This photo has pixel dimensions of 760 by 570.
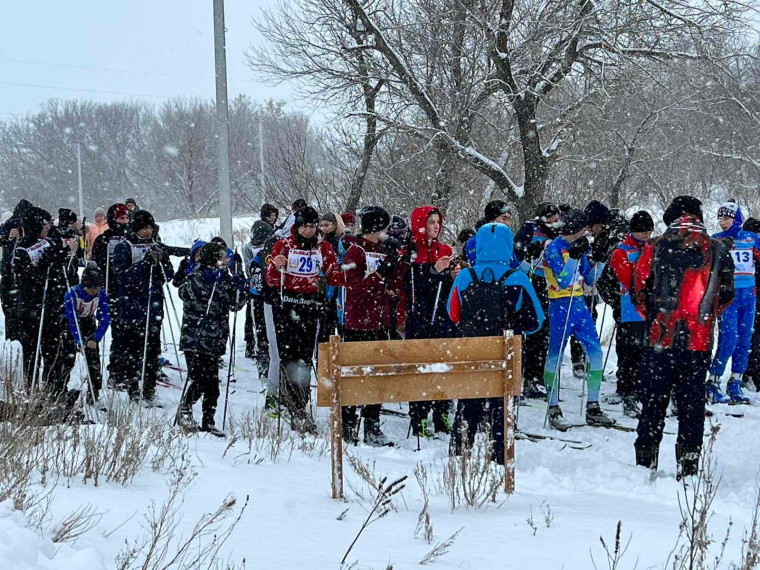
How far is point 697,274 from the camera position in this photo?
512 centimetres

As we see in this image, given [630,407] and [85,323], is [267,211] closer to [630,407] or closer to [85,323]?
[85,323]

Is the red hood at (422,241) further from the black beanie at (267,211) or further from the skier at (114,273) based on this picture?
the black beanie at (267,211)

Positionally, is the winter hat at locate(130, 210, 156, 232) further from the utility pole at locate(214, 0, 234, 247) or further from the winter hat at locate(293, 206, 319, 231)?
the utility pole at locate(214, 0, 234, 247)

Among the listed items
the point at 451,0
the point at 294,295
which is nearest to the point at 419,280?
the point at 294,295

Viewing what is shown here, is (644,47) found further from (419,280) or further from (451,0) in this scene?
(419,280)

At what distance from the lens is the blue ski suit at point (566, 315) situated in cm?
692

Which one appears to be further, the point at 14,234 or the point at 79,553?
the point at 14,234

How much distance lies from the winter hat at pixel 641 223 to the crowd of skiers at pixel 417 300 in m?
0.01

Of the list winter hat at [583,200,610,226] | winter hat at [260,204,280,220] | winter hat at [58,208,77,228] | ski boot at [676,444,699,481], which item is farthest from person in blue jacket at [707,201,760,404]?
winter hat at [58,208,77,228]

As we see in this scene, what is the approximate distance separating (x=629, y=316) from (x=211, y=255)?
13.4 ft

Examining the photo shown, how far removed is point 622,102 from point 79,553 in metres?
13.2

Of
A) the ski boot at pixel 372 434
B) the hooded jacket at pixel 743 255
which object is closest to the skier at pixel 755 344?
the hooded jacket at pixel 743 255

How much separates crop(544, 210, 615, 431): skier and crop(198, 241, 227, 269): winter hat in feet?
10.4

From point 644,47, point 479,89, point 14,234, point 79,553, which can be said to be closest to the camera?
point 79,553
